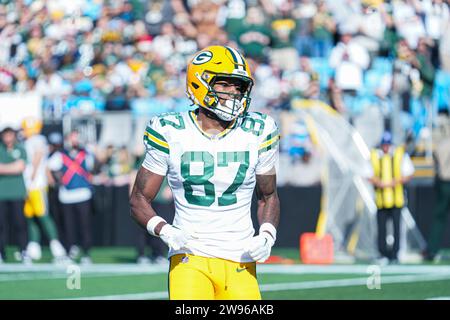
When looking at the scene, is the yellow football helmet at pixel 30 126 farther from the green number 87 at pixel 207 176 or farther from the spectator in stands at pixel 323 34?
the green number 87 at pixel 207 176

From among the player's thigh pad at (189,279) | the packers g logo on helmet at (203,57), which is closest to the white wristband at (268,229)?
the player's thigh pad at (189,279)

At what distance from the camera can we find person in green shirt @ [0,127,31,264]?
1586 centimetres

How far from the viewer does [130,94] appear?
1972 centimetres

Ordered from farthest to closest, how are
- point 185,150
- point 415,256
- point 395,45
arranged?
point 395,45 → point 415,256 → point 185,150

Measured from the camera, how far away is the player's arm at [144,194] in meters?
6.25

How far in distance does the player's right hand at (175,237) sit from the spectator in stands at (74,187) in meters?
10.1

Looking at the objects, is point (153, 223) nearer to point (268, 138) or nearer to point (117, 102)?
point (268, 138)

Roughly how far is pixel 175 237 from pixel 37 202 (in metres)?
11.1

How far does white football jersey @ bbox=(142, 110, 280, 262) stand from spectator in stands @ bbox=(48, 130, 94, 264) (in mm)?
9950

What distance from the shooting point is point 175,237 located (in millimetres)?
5973

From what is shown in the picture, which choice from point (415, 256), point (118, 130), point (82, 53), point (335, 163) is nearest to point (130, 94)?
point (118, 130)

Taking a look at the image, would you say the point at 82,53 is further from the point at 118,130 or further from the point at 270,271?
the point at 270,271
